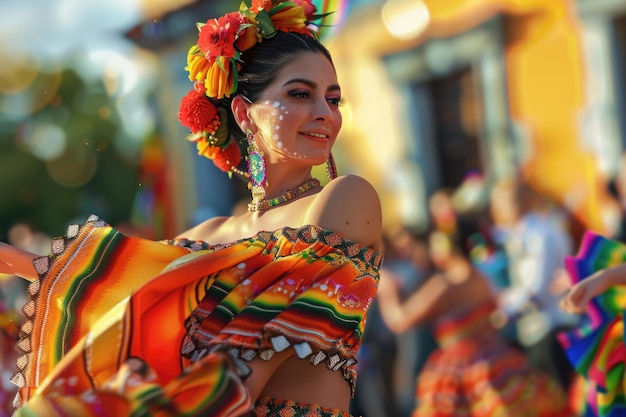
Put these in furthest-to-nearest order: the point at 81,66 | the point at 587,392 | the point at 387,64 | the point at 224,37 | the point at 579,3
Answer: the point at 81,66, the point at 387,64, the point at 579,3, the point at 587,392, the point at 224,37

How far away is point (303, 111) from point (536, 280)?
4.26 m

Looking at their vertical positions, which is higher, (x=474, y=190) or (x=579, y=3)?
(x=579, y=3)

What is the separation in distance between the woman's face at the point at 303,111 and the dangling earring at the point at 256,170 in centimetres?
12

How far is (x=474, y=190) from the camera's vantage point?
410 inches

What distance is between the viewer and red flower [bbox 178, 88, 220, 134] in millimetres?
3447

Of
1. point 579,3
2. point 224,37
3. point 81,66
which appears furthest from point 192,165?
point 224,37

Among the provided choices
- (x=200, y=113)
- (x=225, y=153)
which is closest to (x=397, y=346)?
(x=225, y=153)

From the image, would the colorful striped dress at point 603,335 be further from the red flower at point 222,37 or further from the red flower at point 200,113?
the red flower at point 222,37

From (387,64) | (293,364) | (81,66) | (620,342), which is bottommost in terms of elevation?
(81,66)

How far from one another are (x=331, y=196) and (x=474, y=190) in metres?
7.76

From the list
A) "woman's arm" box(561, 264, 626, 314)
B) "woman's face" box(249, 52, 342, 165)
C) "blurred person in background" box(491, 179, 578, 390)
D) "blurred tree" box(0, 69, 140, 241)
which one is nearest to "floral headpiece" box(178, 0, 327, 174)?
"woman's face" box(249, 52, 342, 165)

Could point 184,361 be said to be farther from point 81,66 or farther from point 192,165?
point 81,66

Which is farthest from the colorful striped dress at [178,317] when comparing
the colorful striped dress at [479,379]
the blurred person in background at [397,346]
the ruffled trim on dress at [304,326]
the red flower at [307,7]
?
the blurred person in background at [397,346]

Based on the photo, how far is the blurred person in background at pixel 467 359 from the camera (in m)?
6.55
